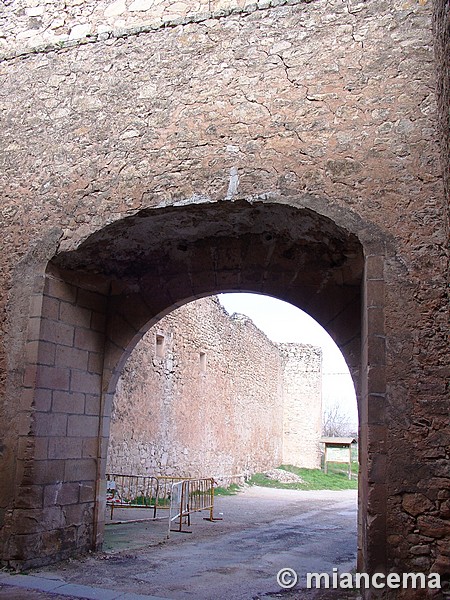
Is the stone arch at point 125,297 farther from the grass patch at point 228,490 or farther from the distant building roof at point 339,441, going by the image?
the distant building roof at point 339,441

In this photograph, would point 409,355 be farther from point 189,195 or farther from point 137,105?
point 137,105

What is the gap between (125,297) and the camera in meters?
6.82

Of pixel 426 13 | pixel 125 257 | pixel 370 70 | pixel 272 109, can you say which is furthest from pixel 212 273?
pixel 426 13

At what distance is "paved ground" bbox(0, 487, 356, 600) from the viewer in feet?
16.1

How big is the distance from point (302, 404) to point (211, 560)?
17.8m

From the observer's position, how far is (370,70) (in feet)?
16.5

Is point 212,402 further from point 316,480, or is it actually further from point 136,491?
point 316,480

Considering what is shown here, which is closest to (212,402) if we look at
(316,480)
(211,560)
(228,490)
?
(228,490)

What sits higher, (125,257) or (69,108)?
(69,108)

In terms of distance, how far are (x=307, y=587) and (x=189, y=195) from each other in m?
3.37

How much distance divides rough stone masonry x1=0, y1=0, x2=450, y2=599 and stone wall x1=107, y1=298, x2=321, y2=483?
14.2 feet

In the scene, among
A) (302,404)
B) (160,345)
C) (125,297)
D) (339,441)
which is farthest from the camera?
(302,404)

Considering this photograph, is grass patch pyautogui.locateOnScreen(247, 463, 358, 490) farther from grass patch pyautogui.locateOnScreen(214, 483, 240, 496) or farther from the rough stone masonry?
the rough stone masonry

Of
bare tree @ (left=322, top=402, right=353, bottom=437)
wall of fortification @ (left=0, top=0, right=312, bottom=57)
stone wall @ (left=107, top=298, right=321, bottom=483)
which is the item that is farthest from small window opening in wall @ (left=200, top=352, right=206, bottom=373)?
bare tree @ (left=322, top=402, right=353, bottom=437)
